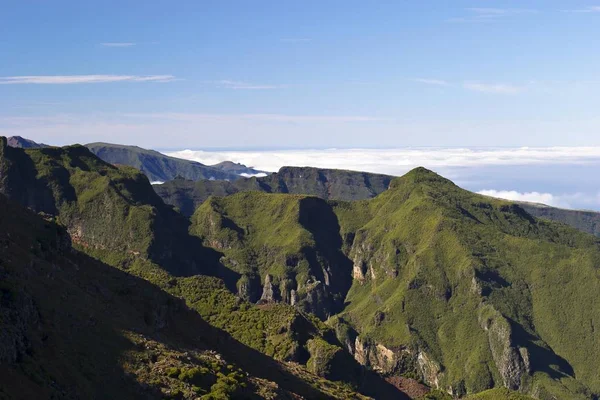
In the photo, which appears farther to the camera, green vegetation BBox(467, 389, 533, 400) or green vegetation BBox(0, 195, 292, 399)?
green vegetation BBox(467, 389, 533, 400)

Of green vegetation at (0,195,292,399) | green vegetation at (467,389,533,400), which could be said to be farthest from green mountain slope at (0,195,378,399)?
green vegetation at (467,389,533,400)

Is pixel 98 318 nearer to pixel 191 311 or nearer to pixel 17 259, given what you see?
pixel 17 259

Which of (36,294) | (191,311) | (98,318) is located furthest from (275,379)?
(36,294)

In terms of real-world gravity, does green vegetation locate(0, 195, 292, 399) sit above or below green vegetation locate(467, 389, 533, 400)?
above

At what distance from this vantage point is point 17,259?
6700cm

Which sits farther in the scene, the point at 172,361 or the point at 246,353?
the point at 246,353

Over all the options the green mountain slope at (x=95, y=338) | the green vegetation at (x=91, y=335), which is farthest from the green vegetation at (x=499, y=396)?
the green vegetation at (x=91, y=335)

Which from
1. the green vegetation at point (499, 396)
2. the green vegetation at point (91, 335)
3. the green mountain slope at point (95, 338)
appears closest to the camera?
the green vegetation at point (91, 335)

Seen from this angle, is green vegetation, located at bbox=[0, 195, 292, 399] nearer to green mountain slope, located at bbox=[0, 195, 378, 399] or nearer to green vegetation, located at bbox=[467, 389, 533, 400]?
green mountain slope, located at bbox=[0, 195, 378, 399]

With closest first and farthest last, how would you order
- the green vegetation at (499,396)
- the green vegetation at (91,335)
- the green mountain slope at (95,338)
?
the green vegetation at (91,335), the green mountain slope at (95,338), the green vegetation at (499,396)

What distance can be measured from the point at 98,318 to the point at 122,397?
1277 cm

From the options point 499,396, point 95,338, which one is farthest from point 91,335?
point 499,396

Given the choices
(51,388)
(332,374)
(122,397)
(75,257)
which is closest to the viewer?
(51,388)

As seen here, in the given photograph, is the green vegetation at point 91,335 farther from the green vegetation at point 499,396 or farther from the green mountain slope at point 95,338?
the green vegetation at point 499,396
